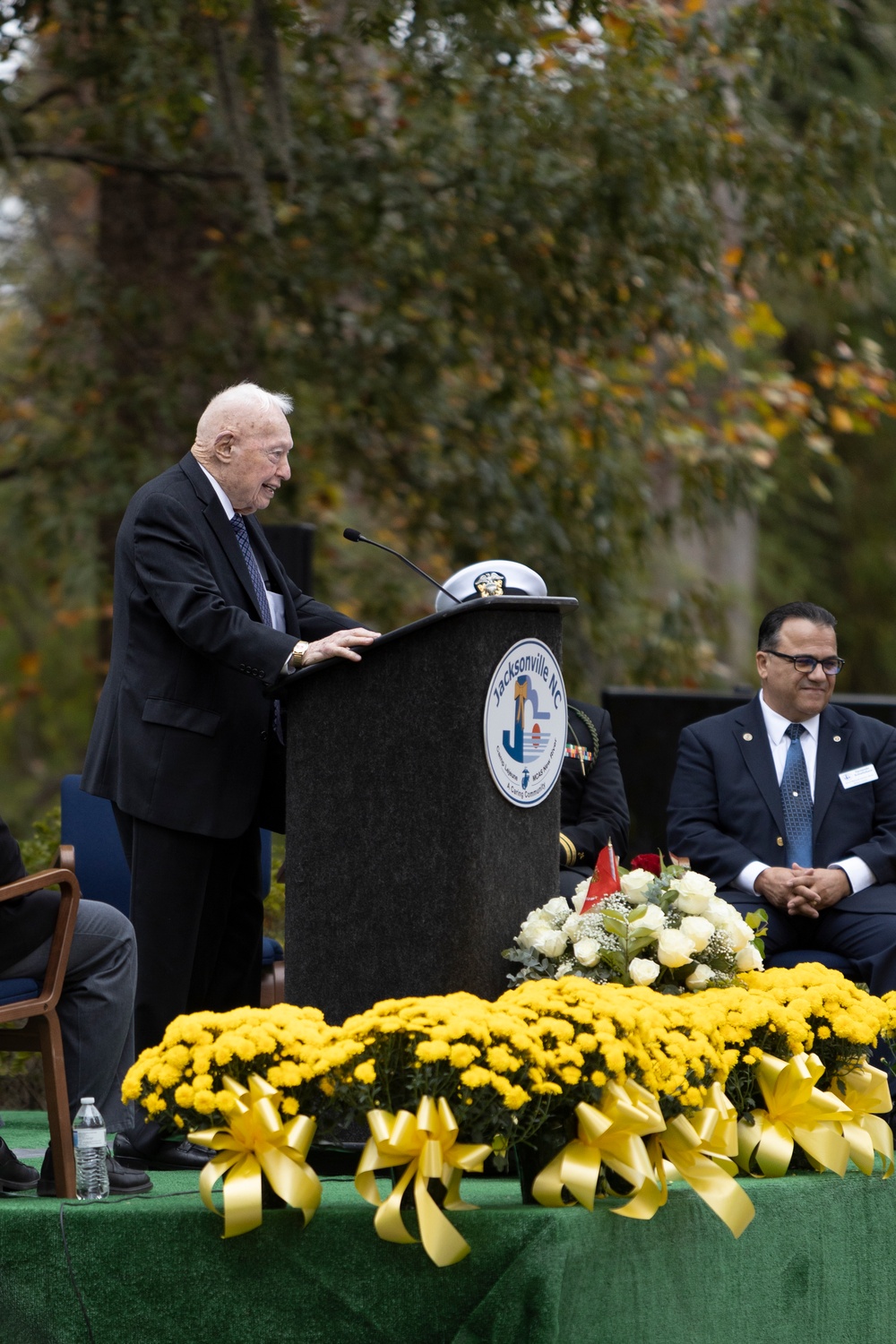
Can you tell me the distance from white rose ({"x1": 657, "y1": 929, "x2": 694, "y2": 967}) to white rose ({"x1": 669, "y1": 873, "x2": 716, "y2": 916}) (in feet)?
0.32

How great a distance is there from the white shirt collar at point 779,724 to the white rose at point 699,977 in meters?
1.71

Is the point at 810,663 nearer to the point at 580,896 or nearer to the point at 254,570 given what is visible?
the point at 580,896

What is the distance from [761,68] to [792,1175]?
5.67 meters

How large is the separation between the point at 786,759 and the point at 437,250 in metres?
3.43

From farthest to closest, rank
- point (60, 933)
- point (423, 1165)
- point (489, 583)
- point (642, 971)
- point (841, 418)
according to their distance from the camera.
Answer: point (841, 418) < point (489, 583) < point (642, 971) < point (60, 933) < point (423, 1165)

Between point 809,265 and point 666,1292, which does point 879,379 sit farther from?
point 666,1292

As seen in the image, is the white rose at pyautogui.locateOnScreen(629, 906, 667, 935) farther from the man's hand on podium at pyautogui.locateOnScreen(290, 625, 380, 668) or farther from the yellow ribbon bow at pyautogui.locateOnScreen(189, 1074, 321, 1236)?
the yellow ribbon bow at pyautogui.locateOnScreen(189, 1074, 321, 1236)

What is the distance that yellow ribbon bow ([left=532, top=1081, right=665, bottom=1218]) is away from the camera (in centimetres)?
293

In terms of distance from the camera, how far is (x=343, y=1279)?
295 cm

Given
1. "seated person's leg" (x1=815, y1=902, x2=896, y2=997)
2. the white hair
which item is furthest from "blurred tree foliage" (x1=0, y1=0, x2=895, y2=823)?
"seated person's leg" (x1=815, y1=902, x2=896, y2=997)


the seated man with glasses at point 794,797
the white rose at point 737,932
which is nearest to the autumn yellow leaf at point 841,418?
the seated man with glasses at point 794,797

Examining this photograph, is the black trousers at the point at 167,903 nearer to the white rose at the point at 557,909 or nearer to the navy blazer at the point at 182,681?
the navy blazer at the point at 182,681

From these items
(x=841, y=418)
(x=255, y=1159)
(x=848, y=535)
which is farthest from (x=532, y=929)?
(x=848, y=535)

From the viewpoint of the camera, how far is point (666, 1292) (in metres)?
3.08
